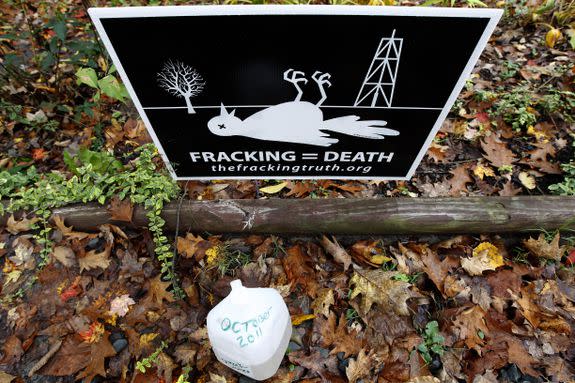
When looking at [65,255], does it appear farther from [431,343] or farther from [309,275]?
[431,343]

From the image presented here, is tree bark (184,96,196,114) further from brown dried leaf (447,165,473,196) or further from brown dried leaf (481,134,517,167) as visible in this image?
brown dried leaf (481,134,517,167)

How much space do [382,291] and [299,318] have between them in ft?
1.75

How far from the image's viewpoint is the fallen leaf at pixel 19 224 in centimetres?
224

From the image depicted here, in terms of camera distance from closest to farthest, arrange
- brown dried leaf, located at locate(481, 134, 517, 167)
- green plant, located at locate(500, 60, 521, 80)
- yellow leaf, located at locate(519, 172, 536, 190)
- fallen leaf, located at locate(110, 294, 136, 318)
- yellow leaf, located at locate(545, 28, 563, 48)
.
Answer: fallen leaf, located at locate(110, 294, 136, 318)
yellow leaf, located at locate(519, 172, 536, 190)
brown dried leaf, located at locate(481, 134, 517, 167)
green plant, located at locate(500, 60, 521, 80)
yellow leaf, located at locate(545, 28, 563, 48)

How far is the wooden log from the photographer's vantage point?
7.00 feet

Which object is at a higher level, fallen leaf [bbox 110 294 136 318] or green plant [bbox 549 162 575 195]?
green plant [bbox 549 162 575 195]

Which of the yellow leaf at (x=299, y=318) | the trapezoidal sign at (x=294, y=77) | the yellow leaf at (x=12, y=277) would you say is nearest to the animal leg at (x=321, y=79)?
the trapezoidal sign at (x=294, y=77)

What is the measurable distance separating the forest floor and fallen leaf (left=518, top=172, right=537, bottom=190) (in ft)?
0.04

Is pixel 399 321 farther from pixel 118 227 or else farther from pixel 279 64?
pixel 118 227

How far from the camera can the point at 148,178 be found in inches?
89.3

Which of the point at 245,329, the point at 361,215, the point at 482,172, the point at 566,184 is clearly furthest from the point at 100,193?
the point at 566,184

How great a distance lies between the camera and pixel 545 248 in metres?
2.14

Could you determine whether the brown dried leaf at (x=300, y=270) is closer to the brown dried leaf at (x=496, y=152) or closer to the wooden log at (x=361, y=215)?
the wooden log at (x=361, y=215)

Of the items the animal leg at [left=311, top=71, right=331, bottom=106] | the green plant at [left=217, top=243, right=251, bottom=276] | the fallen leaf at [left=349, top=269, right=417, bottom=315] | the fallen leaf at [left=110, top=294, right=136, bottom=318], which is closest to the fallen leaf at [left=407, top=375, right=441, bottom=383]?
the fallen leaf at [left=349, top=269, right=417, bottom=315]
